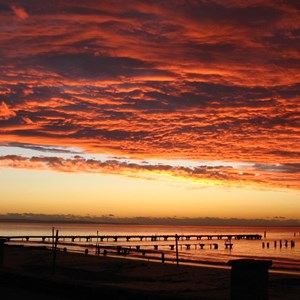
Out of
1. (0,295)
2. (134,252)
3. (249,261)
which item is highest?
(249,261)

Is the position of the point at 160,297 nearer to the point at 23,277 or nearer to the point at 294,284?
the point at 23,277

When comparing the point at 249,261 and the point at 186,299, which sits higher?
the point at 249,261

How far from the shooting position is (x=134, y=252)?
69.1 meters

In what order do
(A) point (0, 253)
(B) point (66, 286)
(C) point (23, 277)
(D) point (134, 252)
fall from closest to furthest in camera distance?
(B) point (66, 286) < (C) point (23, 277) < (A) point (0, 253) < (D) point (134, 252)

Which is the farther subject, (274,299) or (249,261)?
(274,299)

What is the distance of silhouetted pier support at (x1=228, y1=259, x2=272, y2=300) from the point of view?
7758 mm

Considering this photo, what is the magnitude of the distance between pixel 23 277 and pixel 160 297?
167 inches

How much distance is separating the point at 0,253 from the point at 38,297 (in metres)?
5.61

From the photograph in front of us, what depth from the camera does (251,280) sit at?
7801 millimetres

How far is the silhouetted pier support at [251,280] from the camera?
776 cm

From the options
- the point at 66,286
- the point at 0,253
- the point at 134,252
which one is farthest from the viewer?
the point at 134,252

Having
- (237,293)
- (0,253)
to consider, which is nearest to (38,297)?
(237,293)

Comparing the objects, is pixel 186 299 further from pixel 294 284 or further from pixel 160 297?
pixel 294 284

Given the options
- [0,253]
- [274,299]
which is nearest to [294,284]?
[274,299]
